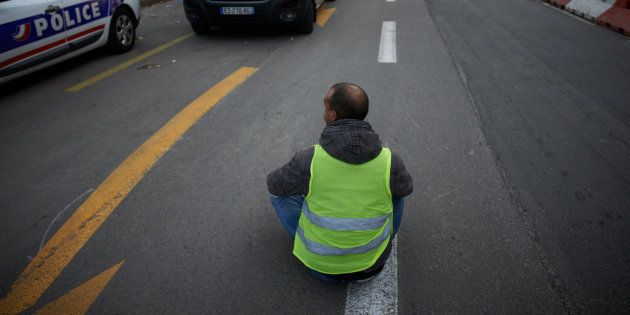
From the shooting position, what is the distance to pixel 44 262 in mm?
2436

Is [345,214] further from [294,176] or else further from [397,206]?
[397,206]

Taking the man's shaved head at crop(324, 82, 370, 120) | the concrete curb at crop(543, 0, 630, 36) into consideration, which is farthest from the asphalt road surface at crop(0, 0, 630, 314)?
the concrete curb at crop(543, 0, 630, 36)

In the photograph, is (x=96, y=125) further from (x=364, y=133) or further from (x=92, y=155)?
(x=364, y=133)

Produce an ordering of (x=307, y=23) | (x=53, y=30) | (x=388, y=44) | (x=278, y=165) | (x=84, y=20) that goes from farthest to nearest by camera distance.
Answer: (x=307, y=23) < (x=388, y=44) < (x=84, y=20) < (x=53, y=30) < (x=278, y=165)

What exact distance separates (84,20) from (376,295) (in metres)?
5.91

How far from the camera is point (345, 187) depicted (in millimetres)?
1824

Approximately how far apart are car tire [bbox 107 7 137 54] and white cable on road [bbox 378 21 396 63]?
4.39 meters

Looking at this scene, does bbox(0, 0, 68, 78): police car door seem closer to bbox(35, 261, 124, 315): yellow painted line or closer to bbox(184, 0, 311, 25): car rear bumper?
A: bbox(184, 0, 311, 25): car rear bumper

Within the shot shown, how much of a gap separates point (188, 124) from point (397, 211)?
2685mm

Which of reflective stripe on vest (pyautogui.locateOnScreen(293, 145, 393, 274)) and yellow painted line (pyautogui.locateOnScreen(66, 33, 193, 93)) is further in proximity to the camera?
yellow painted line (pyautogui.locateOnScreen(66, 33, 193, 93))

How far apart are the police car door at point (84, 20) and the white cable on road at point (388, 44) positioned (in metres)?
4.45

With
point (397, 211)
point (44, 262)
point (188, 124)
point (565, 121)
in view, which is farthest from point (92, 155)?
point (565, 121)

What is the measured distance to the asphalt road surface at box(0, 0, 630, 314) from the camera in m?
2.25

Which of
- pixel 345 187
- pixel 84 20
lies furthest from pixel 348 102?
pixel 84 20
